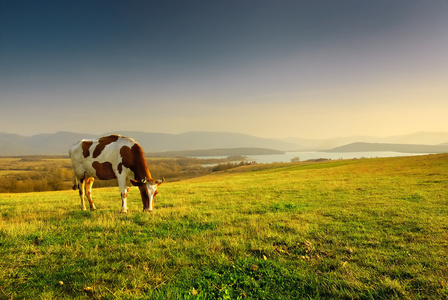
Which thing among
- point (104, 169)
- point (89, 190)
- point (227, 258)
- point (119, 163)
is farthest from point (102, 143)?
point (227, 258)

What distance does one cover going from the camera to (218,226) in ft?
26.3

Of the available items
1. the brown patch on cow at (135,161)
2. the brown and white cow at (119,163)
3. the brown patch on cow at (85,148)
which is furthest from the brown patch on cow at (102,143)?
the brown patch on cow at (135,161)

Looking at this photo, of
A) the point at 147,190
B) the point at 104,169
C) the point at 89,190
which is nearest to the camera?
the point at 147,190

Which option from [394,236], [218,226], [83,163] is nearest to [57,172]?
[83,163]

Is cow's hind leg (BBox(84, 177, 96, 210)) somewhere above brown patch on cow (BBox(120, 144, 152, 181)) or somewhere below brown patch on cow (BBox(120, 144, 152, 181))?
below

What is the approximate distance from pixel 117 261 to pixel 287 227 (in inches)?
216

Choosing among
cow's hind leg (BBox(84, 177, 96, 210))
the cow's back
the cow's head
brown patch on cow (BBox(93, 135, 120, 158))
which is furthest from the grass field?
brown patch on cow (BBox(93, 135, 120, 158))

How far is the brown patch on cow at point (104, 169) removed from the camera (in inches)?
425

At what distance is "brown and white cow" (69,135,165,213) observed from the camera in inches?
400

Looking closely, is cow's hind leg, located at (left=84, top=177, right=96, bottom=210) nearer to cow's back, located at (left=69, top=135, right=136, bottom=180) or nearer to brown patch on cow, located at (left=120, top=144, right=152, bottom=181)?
cow's back, located at (left=69, top=135, right=136, bottom=180)

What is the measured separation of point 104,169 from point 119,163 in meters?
0.96

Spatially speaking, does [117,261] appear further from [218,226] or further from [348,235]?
[348,235]

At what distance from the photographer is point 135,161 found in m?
10.6

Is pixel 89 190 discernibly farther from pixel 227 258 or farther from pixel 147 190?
pixel 227 258
